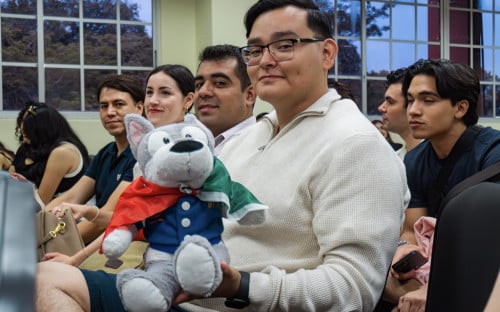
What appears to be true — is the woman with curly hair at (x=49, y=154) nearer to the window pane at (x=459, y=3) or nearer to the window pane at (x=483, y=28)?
the window pane at (x=459, y=3)

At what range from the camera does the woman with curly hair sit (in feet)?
11.7

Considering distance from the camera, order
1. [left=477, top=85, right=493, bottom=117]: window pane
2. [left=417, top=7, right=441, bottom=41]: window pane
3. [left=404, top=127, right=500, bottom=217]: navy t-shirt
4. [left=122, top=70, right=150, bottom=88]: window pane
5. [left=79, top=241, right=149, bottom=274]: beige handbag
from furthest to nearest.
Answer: [left=477, top=85, right=493, bottom=117]: window pane
[left=417, top=7, right=441, bottom=41]: window pane
[left=122, top=70, right=150, bottom=88]: window pane
[left=404, top=127, right=500, bottom=217]: navy t-shirt
[left=79, top=241, right=149, bottom=274]: beige handbag

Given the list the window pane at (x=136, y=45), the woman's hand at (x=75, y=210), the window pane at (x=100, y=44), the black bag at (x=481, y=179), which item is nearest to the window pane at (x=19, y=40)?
the window pane at (x=100, y=44)

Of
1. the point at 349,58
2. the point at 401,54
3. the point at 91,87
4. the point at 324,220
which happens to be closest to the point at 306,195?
the point at 324,220

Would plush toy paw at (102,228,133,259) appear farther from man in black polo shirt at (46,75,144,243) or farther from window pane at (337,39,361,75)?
window pane at (337,39,361,75)

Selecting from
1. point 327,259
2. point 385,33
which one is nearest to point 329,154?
point 327,259

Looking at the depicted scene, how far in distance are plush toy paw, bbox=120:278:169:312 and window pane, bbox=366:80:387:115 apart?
559 cm

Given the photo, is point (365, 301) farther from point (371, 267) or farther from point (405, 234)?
point (405, 234)

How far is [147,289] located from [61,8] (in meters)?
4.78

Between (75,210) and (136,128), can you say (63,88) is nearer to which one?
(75,210)

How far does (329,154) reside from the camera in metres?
1.47

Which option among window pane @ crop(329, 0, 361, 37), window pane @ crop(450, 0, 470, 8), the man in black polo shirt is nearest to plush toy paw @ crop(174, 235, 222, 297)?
the man in black polo shirt

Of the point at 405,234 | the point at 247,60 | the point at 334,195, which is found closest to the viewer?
the point at 334,195

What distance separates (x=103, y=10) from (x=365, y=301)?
480 centimetres
